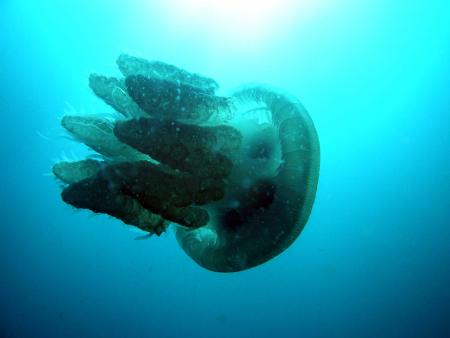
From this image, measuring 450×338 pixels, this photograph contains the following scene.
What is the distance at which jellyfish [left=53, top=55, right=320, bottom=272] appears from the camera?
2.54 metres

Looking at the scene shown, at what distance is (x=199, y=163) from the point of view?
2.61 meters

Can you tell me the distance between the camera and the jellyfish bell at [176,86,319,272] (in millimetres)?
2877

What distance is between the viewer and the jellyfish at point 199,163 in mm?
2545

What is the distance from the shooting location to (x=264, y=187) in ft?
9.92

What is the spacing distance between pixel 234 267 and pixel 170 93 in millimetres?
1452

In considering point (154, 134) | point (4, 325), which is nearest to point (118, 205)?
point (154, 134)

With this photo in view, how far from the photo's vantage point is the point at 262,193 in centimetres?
302

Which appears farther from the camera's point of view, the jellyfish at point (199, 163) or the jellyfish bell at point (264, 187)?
the jellyfish bell at point (264, 187)

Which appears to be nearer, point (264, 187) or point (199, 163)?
point (199, 163)

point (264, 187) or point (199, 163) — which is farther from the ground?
point (264, 187)

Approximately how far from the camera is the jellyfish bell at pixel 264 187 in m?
2.88

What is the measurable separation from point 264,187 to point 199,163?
0.66 m

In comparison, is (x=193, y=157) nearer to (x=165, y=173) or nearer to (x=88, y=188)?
(x=165, y=173)

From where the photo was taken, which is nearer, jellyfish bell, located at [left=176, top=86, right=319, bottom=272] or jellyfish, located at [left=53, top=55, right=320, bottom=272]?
jellyfish, located at [left=53, top=55, right=320, bottom=272]
